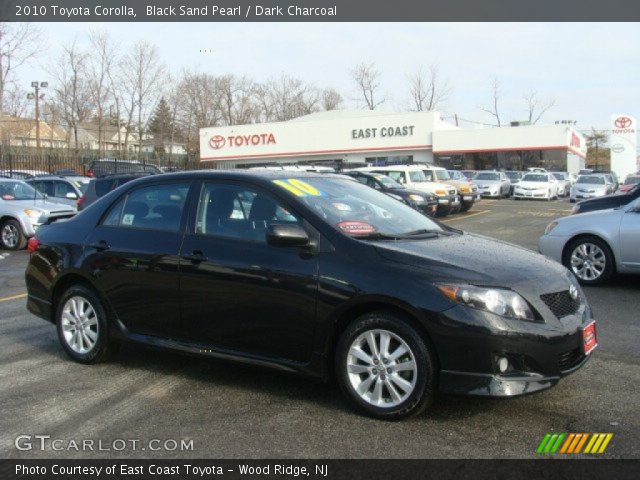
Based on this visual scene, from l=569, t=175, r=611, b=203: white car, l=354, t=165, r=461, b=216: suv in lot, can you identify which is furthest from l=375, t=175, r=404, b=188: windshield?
l=569, t=175, r=611, b=203: white car

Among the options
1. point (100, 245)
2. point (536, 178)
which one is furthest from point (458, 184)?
point (100, 245)

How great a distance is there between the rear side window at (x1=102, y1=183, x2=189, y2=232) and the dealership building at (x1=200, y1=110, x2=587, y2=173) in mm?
43561

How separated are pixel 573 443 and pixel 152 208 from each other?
11.7 feet

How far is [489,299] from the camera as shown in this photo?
4.20 metres

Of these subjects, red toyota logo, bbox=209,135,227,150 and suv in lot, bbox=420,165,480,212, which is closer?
suv in lot, bbox=420,165,480,212

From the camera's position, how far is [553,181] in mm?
35625

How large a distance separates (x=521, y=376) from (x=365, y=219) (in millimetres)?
1601

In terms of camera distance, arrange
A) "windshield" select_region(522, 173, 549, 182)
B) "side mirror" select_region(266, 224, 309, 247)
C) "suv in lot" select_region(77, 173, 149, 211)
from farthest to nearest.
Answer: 1. "windshield" select_region(522, 173, 549, 182)
2. "suv in lot" select_region(77, 173, 149, 211)
3. "side mirror" select_region(266, 224, 309, 247)

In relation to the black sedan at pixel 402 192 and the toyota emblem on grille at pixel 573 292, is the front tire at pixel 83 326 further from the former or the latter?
the black sedan at pixel 402 192

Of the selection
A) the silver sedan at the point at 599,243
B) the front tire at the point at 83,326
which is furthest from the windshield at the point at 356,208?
the silver sedan at the point at 599,243

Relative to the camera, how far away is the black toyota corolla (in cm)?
421

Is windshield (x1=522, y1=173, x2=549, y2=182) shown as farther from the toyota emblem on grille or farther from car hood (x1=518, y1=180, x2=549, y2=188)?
the toyota emblem on grille
